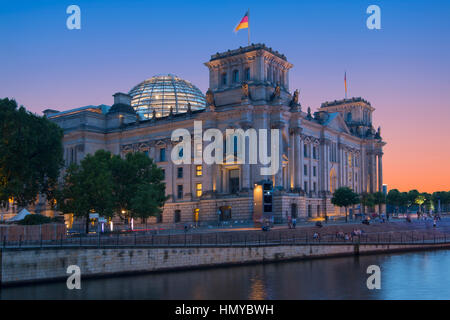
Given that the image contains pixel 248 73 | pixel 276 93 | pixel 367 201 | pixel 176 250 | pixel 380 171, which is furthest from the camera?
pixel 380 171

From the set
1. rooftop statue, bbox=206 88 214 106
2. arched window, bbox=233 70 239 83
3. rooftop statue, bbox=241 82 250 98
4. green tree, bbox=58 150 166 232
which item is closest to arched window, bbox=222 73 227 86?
arched window, bbox=233 70 239 83

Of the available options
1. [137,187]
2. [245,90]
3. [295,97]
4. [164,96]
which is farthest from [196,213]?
[164,96]

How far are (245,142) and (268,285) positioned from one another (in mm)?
49292

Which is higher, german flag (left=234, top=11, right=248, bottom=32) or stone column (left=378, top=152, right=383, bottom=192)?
german flag (left=234, top=11, right=248, bottom=32)

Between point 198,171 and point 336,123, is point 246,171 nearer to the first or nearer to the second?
point 198,171

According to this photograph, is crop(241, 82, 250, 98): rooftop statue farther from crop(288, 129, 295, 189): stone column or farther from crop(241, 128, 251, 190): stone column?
crop(288, 129, 295, 189): stone column

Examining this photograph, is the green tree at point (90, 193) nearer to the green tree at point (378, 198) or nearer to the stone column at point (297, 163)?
the stone column at point (297, 163)

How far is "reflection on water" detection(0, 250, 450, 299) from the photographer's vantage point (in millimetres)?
34531

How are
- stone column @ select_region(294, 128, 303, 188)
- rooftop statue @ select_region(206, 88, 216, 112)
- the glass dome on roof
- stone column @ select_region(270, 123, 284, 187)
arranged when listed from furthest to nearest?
1. the glass dome on roof
2. stone column @ select_region(294, 128, 303, 188)
3. rooftop statue @ select_region(206, 88, 216, 112)
4. stone column @ select_region(270, 123, 284, 187)

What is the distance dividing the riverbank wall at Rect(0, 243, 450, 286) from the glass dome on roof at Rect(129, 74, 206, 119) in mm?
76973

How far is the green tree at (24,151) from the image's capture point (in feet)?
196

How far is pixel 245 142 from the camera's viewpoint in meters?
86.2

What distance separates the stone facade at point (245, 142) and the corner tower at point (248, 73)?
0.17 meters

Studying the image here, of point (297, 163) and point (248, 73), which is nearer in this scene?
point (297, 163)
